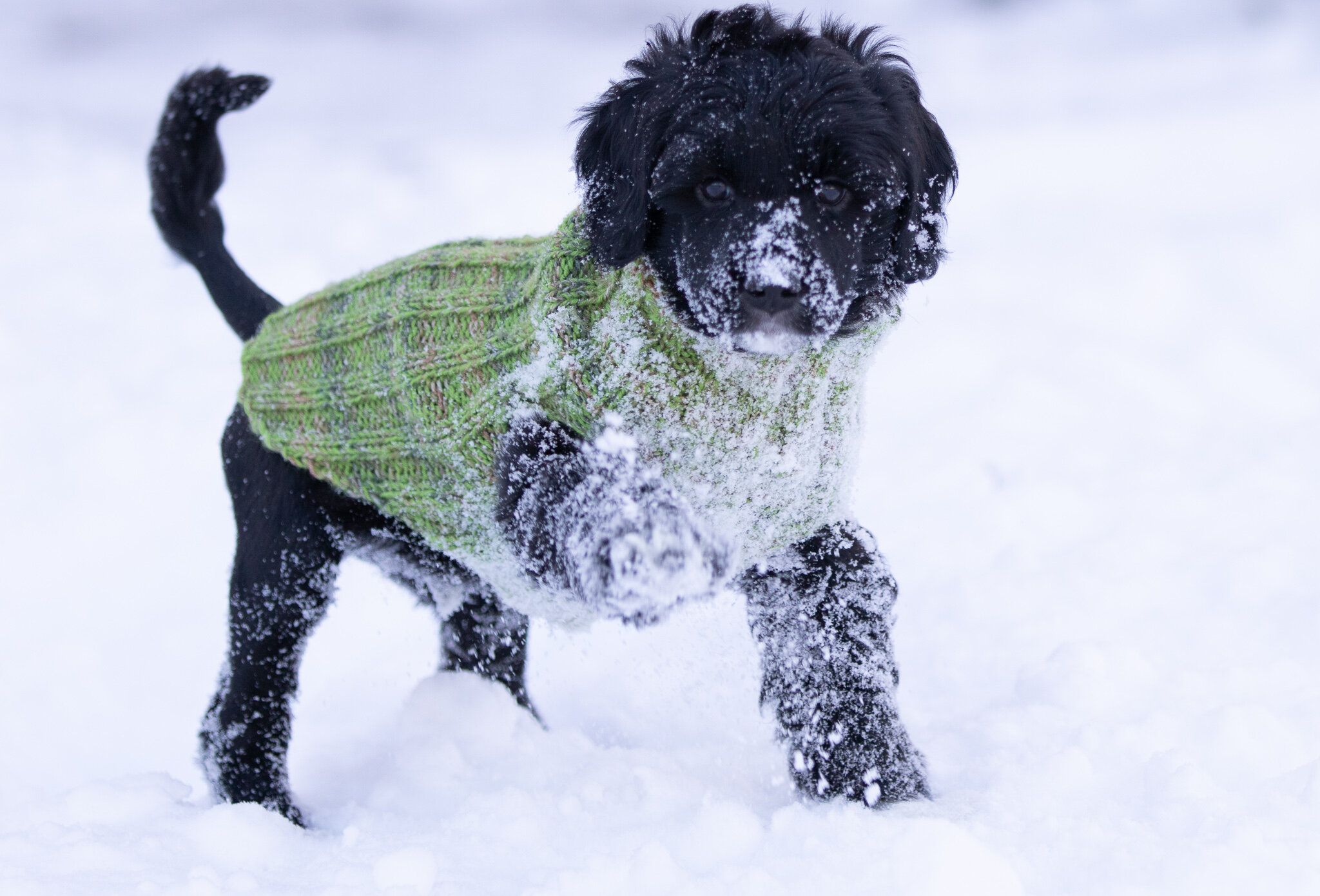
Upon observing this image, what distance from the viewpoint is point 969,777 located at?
8.07 ft

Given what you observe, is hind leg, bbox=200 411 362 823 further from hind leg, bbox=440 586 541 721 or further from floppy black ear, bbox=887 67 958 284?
floppy black ear, bbox=887 67 958 284

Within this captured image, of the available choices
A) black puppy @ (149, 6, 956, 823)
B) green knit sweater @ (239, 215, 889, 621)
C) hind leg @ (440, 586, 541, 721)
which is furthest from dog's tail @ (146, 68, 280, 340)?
hind leg @ (440, 586, 541, 721)

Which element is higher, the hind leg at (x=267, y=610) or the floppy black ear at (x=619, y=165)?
the floppy black ear at (x=619, y=165)

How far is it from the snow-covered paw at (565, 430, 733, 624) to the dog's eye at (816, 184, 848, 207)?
57cm

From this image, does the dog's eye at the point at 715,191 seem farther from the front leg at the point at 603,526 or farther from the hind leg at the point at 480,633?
the hind leg at the point at 480,633

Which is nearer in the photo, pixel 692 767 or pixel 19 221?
pixel 692 767

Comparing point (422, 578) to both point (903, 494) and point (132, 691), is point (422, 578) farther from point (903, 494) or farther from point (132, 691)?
point (903, 494)

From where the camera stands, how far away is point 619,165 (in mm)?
2076

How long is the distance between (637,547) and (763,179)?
2.23 feet

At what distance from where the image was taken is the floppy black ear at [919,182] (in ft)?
6.77

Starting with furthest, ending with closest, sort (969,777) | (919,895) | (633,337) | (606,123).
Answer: (969,777)
(606,123)
(633,337)
(919,895)

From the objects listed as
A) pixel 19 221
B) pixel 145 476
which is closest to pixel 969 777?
pixel 145 476

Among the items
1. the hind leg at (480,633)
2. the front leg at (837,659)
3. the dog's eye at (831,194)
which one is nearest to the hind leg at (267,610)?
the hind leg at (480,633)

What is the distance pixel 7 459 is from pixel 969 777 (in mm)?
4068
